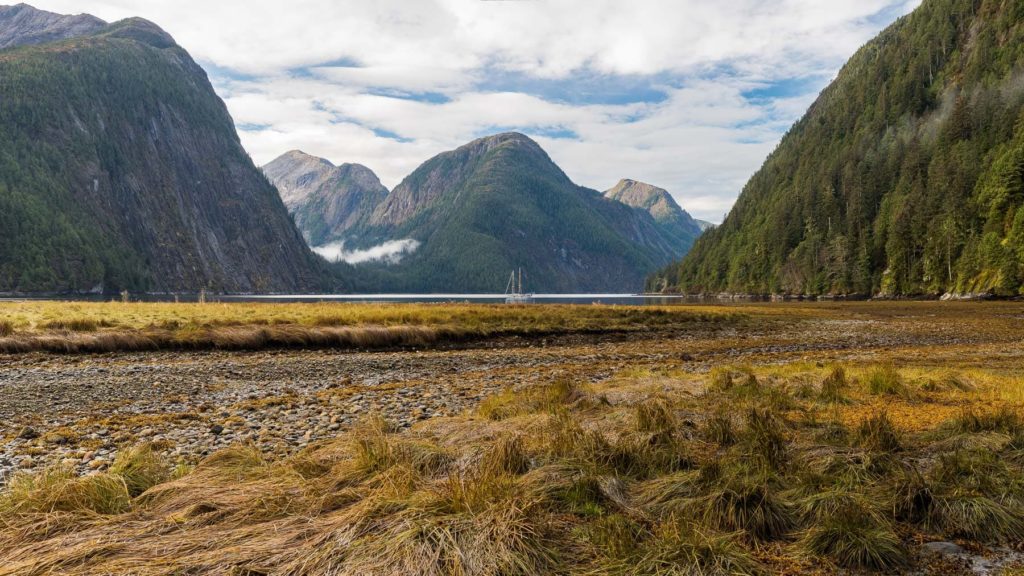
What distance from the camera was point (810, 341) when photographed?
2881 cm

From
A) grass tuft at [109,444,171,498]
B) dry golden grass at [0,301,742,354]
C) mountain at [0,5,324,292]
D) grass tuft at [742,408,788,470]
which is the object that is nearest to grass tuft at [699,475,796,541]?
grass tuft at [742,408,788,470]

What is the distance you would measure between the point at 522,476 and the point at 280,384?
12427 millimetres

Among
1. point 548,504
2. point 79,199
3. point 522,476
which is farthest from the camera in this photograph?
point 79,199

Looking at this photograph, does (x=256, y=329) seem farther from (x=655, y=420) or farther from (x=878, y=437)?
(x=878, y=437)

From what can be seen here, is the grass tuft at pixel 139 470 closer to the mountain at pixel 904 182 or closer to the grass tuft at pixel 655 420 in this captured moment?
the grass tuft at pixel 655 420

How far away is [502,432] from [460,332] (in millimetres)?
23005

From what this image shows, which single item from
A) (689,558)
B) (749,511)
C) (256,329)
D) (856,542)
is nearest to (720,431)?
(749,511)

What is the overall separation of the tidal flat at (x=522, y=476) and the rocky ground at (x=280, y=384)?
11 cm

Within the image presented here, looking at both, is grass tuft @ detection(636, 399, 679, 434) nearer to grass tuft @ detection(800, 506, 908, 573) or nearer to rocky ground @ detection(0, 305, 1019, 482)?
grass tuft @ detection(800, 506, 908, 573)

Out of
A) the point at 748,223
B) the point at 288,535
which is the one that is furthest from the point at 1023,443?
the point at 748,223

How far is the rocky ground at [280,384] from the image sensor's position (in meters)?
9.27

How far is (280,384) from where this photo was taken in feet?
52.7

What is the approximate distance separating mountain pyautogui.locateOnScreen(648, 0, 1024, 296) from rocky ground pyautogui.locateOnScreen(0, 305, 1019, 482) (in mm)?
62778

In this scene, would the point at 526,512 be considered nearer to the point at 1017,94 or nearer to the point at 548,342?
the point at 548,342
